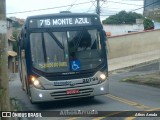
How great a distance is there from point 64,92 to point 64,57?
116cm

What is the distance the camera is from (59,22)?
45.5 ft

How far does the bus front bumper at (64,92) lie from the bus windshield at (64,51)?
2.17 feet

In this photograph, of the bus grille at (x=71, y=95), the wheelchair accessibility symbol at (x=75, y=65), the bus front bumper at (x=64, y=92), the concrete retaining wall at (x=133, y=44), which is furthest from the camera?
the concrete retaining wall at (x=133, y=44)

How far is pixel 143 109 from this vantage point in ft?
40.8

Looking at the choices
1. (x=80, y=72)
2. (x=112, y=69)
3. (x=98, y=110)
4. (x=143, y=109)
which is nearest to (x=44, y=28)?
(x=80, y=72)

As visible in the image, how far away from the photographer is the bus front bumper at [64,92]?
1335 cm

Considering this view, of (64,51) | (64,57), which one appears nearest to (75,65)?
(64,57)

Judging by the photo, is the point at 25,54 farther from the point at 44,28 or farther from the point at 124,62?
the point at 124,62

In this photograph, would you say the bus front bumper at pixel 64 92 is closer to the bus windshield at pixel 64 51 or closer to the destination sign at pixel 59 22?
the bus windshield at pixel 64 51

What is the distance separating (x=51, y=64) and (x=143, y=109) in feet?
11.0

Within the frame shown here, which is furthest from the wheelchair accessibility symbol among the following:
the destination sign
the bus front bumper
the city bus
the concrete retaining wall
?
the concrete retaining wall

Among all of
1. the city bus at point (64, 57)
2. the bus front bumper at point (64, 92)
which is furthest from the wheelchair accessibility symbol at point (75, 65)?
the bus front bumper at point (64, 92)

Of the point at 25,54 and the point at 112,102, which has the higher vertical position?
the point at 25,54

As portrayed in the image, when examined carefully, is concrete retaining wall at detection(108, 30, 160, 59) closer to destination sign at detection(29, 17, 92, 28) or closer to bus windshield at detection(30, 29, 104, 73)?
destination sign at detection(29, 17, 92, 28)
